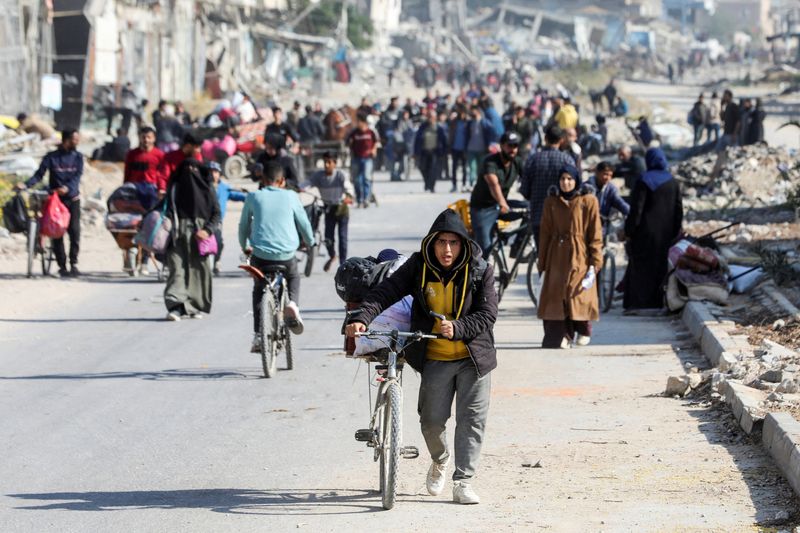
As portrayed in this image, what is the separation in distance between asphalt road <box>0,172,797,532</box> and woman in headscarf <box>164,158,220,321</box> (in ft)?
0.92

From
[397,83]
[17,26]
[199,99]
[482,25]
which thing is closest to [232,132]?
[17,26]

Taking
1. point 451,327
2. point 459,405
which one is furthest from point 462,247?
point 459,405

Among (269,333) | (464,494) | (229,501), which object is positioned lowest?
(229,501)

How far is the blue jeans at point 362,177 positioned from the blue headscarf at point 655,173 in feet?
39.8

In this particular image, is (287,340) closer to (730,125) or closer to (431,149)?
(431,149)

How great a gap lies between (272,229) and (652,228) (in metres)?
4.87

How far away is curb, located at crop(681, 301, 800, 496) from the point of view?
8.06 m

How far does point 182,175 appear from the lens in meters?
14.6

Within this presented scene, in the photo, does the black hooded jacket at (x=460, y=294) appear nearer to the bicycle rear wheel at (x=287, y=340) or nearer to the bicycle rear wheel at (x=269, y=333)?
the bicycle rear wheel at (x=269, y=333)

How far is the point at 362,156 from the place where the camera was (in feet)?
88.2

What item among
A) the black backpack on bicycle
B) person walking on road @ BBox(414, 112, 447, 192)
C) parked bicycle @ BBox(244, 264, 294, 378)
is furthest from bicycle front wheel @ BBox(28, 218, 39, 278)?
person walking on road @ BBox(414, 112, 447, 192)

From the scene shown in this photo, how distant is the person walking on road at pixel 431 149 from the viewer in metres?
32.4

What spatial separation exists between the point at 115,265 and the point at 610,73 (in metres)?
90.9

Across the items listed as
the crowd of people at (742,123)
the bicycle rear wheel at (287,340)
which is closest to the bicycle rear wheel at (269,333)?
the bicycle rear wheel at (287,340)
